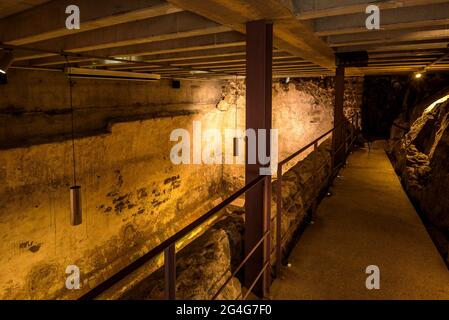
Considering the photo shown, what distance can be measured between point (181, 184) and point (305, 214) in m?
5.56

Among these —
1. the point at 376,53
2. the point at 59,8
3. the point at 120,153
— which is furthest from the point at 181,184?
the point at 59,8

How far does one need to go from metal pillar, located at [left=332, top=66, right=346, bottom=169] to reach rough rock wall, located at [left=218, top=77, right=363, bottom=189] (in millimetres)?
2576

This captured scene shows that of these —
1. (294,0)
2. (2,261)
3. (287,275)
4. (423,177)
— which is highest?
(294,0)

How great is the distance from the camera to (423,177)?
5156 mm

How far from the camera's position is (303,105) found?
1006cm

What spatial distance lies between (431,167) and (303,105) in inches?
210

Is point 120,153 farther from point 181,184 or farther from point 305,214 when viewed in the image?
point 305,214

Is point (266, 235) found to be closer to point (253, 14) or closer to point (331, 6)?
point (253, 14)

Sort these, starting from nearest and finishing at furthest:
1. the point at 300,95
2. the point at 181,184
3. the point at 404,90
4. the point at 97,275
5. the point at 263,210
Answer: the point at 263,210 → the point at 97,275 → the point at 181,184 → the point at 300,95 → the point at 404,90

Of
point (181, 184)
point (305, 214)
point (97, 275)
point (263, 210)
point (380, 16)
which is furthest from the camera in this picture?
point (181, 184)

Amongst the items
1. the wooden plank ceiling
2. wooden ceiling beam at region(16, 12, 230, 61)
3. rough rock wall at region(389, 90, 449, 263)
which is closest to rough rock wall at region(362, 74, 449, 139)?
rough rock wall at region(389, 90, 449, 263)

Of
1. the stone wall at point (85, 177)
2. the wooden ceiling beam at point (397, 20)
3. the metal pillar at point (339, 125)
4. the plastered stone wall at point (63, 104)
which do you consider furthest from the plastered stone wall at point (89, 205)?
the wooden ceiling beam at point (397, 20)

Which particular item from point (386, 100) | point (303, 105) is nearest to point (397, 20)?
point (303, 105)

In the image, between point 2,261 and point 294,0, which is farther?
point 2,261
